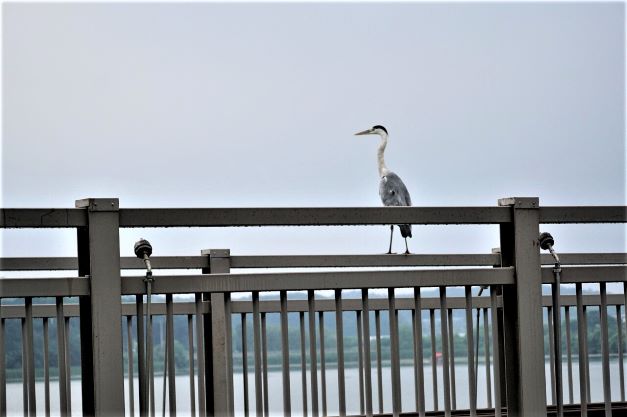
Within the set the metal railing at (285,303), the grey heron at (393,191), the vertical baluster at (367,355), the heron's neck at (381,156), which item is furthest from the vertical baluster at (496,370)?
the heron's neck at (381,156)

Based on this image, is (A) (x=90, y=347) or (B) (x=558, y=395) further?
(B) (x=558, y=395)

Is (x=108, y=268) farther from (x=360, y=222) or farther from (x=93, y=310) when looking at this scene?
(x=360, y=222)

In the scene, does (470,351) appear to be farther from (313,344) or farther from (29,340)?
(29,340)

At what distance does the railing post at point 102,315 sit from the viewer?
12.4 feet

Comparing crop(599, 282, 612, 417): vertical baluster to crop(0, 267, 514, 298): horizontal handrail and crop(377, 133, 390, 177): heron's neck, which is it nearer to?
crop(0, 267, 514, 298): horizontal handrail

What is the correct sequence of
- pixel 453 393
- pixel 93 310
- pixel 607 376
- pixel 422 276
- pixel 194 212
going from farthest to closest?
pixel 453 393 → pixel 607 376 → pixel 422 276 → pixel 194 212 → pixel 93 310

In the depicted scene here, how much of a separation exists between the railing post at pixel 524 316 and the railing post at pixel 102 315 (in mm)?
1698

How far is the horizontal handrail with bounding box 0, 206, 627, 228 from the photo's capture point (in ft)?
12.4

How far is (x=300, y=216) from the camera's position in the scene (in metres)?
4.20

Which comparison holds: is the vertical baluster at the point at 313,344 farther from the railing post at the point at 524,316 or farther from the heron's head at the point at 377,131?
the heron's head at the point at 377,131

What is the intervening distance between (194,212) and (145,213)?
19 cm

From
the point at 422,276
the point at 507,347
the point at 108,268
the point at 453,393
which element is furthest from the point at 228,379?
the point at 453,393

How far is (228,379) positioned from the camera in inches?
159

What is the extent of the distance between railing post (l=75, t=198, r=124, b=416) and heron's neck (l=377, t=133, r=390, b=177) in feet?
27.8
